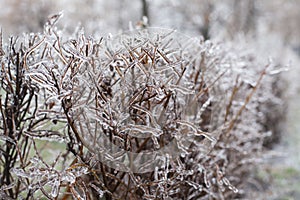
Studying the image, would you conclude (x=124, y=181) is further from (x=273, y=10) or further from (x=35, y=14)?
(x=273, y=10)

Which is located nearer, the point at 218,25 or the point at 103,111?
the point at 103,111

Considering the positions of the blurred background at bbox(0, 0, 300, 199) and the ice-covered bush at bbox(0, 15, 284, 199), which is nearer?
the ice-covered bush at bbox(0, 15, 284, 199)

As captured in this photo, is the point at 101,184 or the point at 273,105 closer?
the point at 101,184

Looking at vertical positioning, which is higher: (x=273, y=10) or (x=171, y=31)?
(x=273, y=10)

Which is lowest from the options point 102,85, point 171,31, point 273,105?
point 273,105

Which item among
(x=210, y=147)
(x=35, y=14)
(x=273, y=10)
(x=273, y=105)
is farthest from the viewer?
(x=273, y=10)

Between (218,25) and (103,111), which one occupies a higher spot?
(218,25)

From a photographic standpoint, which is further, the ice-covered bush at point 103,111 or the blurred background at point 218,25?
the blurred background at point 218,25

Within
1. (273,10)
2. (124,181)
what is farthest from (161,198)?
(273,10)
